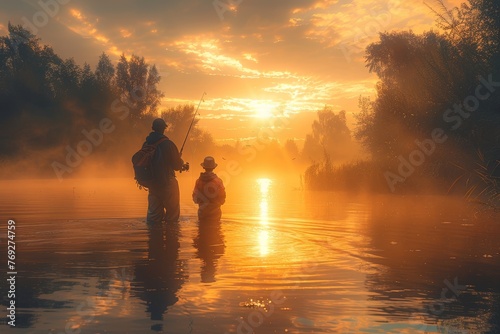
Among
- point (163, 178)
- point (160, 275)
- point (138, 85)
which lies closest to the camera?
point (160, 275)

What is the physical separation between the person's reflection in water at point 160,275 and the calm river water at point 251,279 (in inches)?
0.8

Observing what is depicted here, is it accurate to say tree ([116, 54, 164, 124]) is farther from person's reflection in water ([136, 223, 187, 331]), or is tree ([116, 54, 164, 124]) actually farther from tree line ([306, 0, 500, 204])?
person's reflection in water ([136, 223, 187, 331])

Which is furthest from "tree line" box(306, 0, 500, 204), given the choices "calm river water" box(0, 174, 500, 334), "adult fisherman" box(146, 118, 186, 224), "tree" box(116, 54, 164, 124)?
"tree" box(116, 54, 164, 124)

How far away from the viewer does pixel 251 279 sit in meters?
8.54

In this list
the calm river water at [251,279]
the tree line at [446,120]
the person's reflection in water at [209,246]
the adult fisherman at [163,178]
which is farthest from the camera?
the tree line at [446,120]

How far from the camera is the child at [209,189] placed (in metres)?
15.1

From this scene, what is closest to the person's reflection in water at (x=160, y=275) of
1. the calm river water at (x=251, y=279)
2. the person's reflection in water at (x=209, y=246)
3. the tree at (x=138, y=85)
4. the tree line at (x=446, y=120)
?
the calm river water at (x=251, y=279)

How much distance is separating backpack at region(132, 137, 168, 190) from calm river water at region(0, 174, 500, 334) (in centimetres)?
124

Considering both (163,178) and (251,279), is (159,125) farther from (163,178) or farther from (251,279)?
(251,279)

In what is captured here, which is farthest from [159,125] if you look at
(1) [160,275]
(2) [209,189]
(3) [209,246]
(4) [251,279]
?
(4) [251,279]

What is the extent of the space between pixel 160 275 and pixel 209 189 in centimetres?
Result: 650

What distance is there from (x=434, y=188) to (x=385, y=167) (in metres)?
4.16

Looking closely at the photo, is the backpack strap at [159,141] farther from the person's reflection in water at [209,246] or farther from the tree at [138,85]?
the tree at [138,85]

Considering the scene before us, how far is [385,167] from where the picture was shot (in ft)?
126
